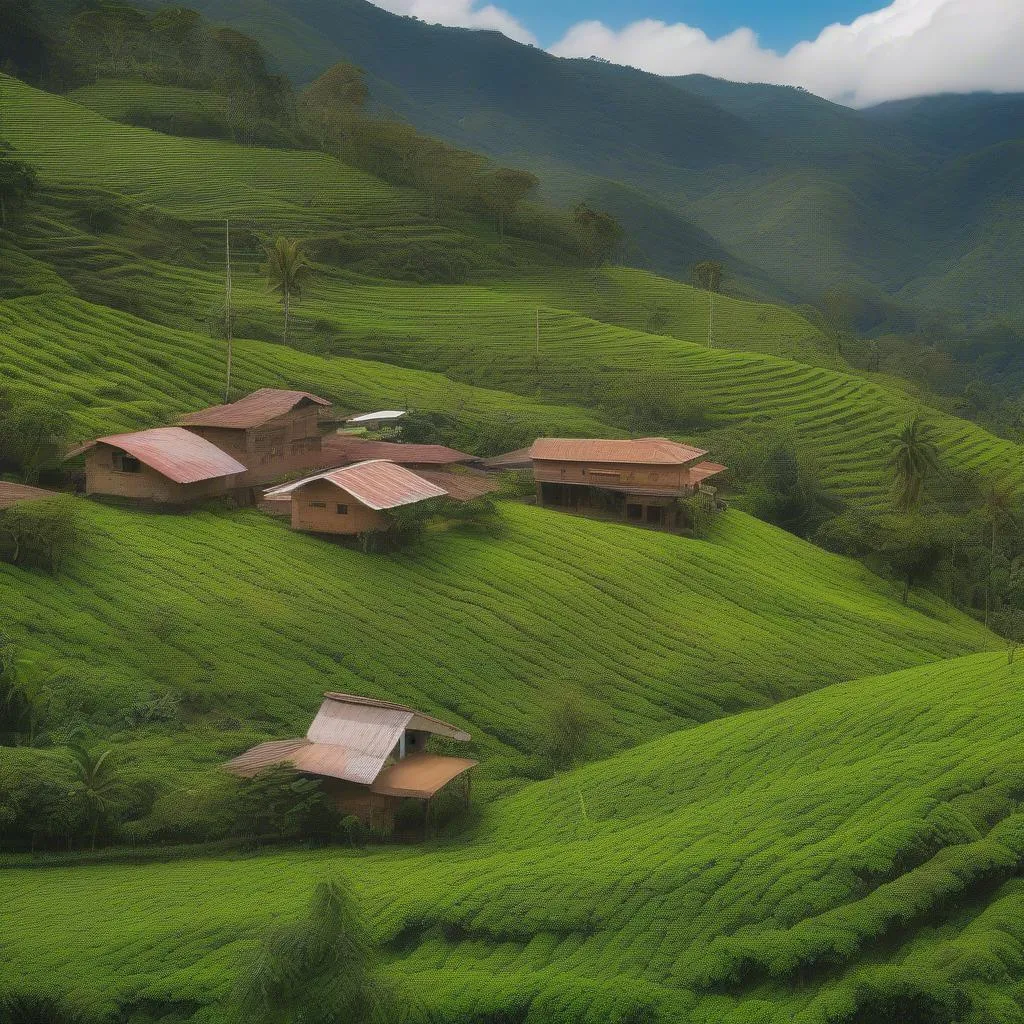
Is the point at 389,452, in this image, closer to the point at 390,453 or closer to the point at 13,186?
the point at 390,453

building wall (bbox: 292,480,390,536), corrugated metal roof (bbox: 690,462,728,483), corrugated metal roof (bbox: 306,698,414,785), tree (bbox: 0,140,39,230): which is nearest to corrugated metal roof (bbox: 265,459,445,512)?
building wall (bbox: 292,480,390,536)

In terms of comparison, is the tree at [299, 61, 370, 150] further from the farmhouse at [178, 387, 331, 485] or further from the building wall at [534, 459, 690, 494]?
the farmhouse at [178, 387, 331, 485]

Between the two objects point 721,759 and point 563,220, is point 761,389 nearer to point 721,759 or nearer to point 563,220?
point 563,220

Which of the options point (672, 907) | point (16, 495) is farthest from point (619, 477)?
point (672, 907)

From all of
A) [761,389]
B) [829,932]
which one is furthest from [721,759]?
[761,389]

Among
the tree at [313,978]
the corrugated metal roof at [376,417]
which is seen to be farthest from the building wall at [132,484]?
the tree at [313,978]

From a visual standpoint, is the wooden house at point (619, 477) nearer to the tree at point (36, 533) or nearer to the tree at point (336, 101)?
the tree at point (36, 533)
